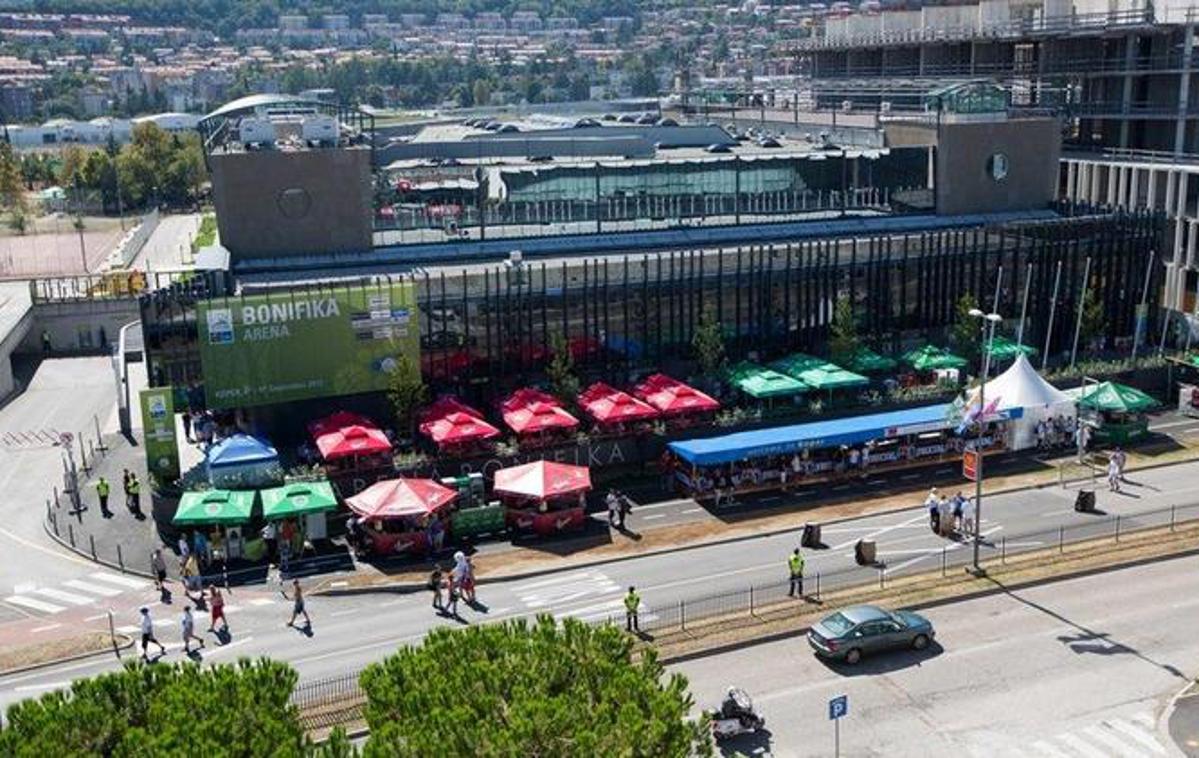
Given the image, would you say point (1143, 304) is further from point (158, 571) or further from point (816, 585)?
point (158, 571)

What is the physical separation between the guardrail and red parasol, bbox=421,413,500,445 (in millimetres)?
11133

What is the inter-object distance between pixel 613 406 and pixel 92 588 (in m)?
19.2

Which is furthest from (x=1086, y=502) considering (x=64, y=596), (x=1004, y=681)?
(x=64, y=596)

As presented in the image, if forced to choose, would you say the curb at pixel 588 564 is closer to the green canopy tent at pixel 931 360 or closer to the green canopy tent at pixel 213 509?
the green canopy tent at pixel 213 509

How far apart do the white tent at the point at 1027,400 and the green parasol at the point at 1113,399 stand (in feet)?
2.25

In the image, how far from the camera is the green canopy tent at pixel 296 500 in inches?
1549

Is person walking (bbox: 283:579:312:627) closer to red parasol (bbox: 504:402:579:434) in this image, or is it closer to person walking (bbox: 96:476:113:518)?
person walking (bbox: 96:476:113:518)

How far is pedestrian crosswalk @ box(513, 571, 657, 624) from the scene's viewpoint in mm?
34969

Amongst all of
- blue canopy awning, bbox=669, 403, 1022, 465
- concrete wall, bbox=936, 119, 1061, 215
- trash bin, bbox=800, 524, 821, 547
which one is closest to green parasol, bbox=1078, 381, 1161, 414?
blue canopy awning, bbox=669, 403, 1022, 465

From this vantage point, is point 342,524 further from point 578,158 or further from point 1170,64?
point 1170,64

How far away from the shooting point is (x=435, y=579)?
1416 inches

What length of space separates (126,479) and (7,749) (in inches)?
1057

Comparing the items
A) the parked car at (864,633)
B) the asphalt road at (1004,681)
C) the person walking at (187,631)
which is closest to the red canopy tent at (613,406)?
the asphalt road at (1004,681)

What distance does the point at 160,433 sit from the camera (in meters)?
42.6
